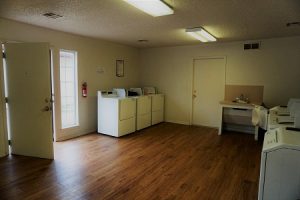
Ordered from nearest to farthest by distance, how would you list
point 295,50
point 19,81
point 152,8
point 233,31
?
point 152,8, point 19,81, point 233,31, point 295,50

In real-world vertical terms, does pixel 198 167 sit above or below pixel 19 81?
below

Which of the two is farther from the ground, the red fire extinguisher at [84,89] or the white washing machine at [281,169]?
the red fire extinguisher at [84,89]

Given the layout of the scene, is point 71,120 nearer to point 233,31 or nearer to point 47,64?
point 47,64

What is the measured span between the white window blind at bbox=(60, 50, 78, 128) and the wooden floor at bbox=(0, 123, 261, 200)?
60 centimetres

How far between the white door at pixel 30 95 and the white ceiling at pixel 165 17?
0.58 m

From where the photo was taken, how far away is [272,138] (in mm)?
1980

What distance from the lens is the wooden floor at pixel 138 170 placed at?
8.18ft

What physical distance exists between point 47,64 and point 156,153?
95.1 inches

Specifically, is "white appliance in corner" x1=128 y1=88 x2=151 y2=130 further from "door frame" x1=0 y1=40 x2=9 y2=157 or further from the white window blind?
"door frame" x1=0 y1=40 x2=9 y2=157

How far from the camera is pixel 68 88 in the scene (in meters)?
4.67

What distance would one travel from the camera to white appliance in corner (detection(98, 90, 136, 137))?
15.3 ft

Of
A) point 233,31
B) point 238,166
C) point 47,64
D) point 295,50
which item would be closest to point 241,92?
point 295,50

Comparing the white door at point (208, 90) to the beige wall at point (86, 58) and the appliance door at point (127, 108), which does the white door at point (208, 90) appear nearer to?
the appliance door at point (127, 108)

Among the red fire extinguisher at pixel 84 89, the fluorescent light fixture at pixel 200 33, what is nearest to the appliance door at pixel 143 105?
the red fire extinguisher at pixel 84 89
